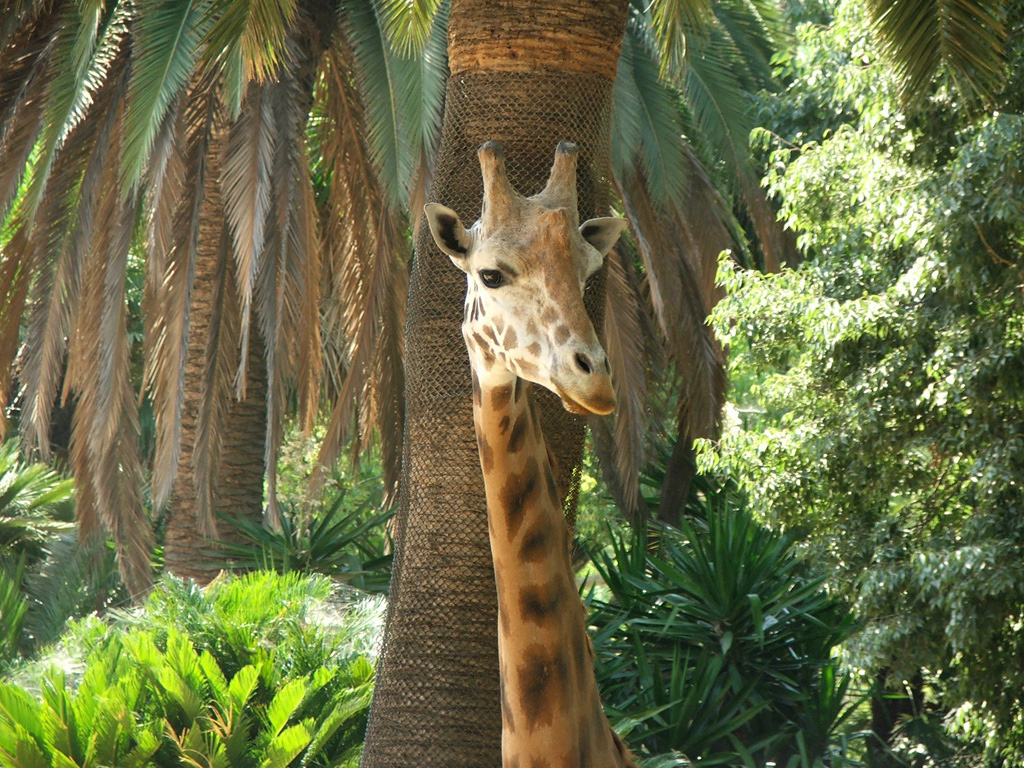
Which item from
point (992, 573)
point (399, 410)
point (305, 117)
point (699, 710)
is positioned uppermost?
point (305, 117)

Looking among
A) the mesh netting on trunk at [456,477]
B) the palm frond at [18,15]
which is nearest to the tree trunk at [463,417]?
the mesh netting on trunk at [456,477]

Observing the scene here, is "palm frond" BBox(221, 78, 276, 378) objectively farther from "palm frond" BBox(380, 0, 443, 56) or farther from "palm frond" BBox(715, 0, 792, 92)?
"palm frond" BBox(715, 0, 792, 92)

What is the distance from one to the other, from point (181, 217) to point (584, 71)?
5.55 metres

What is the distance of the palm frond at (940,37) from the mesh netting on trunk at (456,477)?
212 cm

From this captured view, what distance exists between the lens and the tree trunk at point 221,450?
9875 mm

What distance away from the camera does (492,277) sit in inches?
108

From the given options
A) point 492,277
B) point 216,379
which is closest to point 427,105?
point 216,379

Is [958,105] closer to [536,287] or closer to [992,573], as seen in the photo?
[992,573]

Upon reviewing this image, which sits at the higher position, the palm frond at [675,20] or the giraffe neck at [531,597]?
the palm frond at [675,20]

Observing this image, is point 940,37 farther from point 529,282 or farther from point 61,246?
point 61,246

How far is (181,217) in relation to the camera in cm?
934

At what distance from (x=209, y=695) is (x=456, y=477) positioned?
265cm

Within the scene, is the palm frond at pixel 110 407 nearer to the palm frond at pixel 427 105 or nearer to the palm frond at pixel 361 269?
the palm frond at pixel 361 269

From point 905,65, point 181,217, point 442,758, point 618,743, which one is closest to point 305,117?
point 181,217
